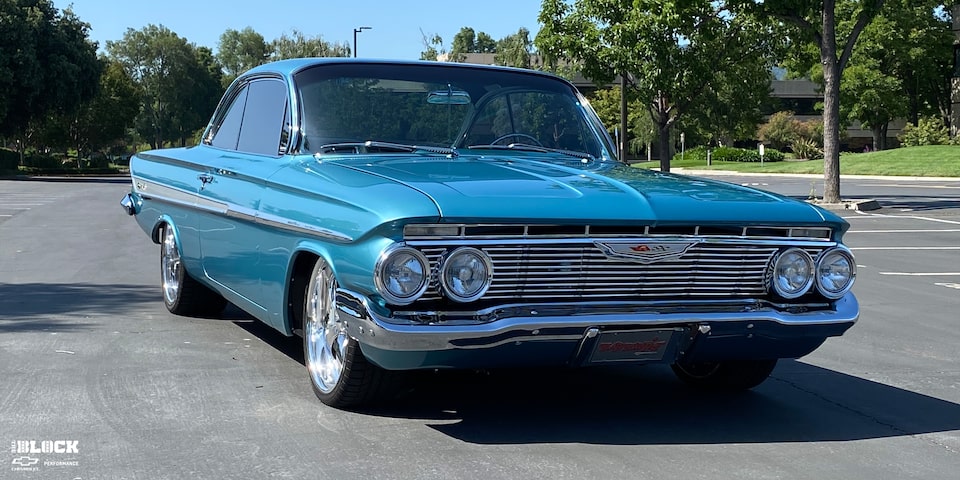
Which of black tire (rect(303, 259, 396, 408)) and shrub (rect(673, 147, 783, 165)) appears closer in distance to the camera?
black tire (rect(303, 259, 396, 408))

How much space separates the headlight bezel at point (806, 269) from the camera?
507cm

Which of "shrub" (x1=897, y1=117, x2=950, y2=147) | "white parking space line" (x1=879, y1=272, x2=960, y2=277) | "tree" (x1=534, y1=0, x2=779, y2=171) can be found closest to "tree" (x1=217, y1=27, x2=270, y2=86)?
"shrub" (x1=897, y1=117, x2=950, y2=147)

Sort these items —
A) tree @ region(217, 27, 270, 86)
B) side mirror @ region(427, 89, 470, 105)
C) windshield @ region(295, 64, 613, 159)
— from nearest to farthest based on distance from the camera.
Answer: windshield @ region(295, 64, 613, 159) < side mirror @ region(427, 89, 470, 105) < tree @ region(217, 27, 270, 86)

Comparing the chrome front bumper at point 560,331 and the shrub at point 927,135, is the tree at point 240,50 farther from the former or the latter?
the chrome front bumper at point 560,331

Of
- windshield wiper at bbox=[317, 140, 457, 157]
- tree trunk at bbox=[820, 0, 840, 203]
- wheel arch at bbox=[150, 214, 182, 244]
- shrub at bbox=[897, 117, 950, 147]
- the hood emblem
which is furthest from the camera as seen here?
shrub at bbox=[897, 117, 950, 147]

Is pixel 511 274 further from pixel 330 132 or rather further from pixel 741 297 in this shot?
pixel 330 132

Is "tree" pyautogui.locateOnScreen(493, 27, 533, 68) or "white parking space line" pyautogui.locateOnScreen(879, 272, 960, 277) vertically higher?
"tree" pyautogui.locateOnScreen(493, 27, 533, 68)

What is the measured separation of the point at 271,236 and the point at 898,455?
3010mm

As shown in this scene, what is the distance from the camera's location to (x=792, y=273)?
5.12 m

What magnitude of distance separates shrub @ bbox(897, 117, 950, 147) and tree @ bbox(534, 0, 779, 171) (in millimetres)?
31997

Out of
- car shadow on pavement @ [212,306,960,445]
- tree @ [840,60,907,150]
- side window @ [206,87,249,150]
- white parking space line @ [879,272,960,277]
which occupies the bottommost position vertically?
white parking space line @ [879,272,960,277]

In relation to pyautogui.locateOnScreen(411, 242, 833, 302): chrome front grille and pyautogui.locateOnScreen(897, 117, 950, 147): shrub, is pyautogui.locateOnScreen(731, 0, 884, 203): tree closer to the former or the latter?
pyautogui.locateOnScreen(411, 242, 833, 302): chrome front grille

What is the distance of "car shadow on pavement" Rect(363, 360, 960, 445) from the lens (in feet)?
16.5

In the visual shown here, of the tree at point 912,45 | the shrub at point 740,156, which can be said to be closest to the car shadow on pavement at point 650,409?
the tree at point 912,45
